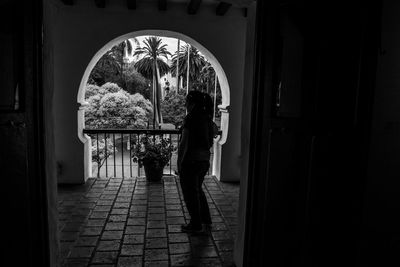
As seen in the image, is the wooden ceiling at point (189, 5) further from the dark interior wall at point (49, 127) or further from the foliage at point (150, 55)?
the foliage at point (150, 55)

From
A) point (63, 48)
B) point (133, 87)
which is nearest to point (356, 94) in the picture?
point (63, 48)

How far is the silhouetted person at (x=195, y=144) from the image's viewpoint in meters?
3.61

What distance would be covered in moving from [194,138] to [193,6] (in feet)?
9.47

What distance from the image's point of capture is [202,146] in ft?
12.0

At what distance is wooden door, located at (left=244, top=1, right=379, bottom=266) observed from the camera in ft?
6.51

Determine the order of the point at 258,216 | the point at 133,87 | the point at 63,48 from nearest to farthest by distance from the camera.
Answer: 1. the point at 258,216
2. the point at 63,48
3. the point at 133,87

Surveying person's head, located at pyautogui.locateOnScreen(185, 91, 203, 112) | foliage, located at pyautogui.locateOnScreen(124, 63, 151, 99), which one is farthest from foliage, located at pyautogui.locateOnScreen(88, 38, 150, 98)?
person's head, located at pyautogui.locateOnScreen(185, 91, 203, 112)

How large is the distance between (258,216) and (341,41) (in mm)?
1334

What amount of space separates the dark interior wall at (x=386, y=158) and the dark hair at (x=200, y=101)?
186cm

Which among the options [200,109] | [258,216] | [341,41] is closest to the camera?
[341,41]

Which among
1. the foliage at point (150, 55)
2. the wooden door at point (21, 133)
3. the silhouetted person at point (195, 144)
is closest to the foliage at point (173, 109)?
the foliage at point (150, 55)

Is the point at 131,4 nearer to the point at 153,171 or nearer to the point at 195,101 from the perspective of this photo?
the point at 195,101

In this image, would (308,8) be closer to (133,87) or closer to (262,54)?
(262,54)

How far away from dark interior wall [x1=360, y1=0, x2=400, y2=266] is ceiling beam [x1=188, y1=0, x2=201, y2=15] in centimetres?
366
